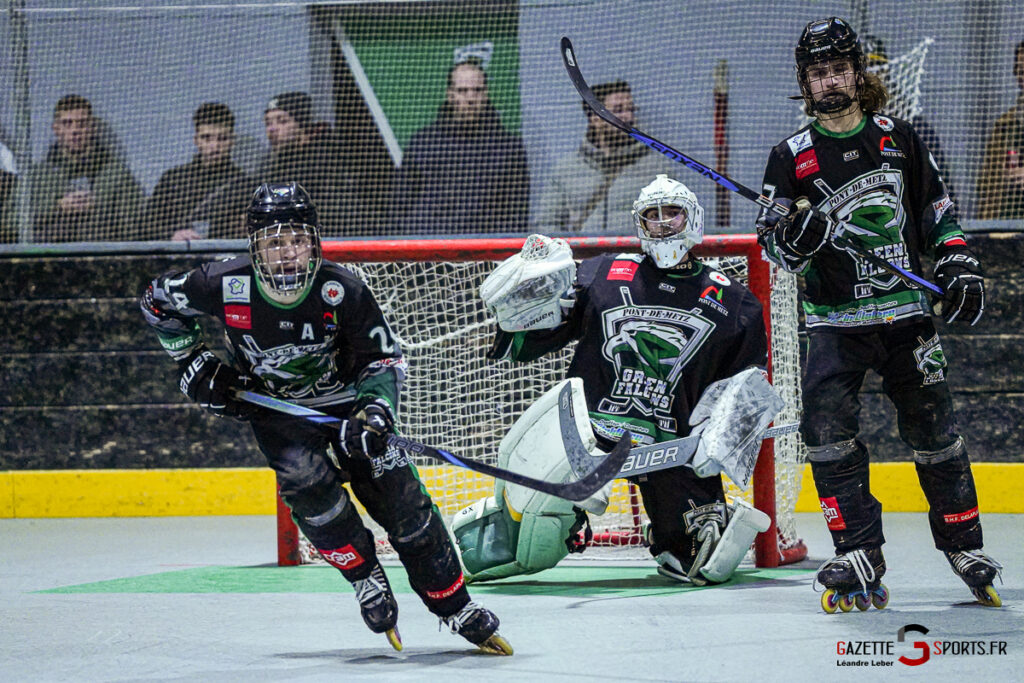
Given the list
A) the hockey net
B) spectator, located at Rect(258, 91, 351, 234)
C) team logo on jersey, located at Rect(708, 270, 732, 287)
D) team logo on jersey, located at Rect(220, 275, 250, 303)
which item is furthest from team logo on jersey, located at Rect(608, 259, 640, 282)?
spectator, located at Rect(258, 91, 351, 234)

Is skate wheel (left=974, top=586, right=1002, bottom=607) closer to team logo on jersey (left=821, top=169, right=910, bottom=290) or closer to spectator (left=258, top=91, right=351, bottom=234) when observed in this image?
team logo on jersey (left=821, top=169, right=910, bottom=290)

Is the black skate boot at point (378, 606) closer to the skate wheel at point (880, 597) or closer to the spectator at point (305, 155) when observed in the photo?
the skate wheel at point (880, 597)

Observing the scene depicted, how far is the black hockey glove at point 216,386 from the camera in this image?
3.56m

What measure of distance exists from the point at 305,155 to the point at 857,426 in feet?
10.4

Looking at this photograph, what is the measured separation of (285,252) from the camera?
11.3ft

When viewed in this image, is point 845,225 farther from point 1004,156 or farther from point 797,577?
point 1004,156

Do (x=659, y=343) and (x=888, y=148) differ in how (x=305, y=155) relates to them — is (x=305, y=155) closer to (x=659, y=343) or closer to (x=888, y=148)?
(x=659, y=343)

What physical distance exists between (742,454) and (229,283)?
1.67 m

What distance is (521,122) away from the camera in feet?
19.9

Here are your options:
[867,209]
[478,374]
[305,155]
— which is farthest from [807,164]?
[305,155]

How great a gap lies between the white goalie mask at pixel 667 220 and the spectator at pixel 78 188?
272 cm

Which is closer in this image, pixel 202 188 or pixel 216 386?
pixel 216 386

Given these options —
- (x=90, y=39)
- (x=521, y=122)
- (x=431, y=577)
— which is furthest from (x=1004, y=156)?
(x=90, y=39)

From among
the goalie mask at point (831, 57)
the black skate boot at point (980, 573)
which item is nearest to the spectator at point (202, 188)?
the goalie mask at point (831, 57)
